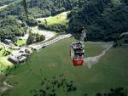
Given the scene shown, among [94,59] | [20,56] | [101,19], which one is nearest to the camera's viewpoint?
[94,59]

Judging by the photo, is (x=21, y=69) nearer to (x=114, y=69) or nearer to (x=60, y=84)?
(x=60, y=84)

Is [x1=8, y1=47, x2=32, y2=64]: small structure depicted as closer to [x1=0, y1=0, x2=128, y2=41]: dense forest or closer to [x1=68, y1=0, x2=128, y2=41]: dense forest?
[x1=0, y1=0, x2=128, y2=41]: dense forest

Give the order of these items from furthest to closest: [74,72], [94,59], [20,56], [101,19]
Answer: [101,19] → [20,56] → [94,59] → [74,72]

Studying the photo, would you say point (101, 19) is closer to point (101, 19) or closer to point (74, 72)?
point (101, 19)

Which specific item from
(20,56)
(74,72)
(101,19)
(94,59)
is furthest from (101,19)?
(74,72)

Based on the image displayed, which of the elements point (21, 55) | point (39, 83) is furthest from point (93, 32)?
point (39, 83)
